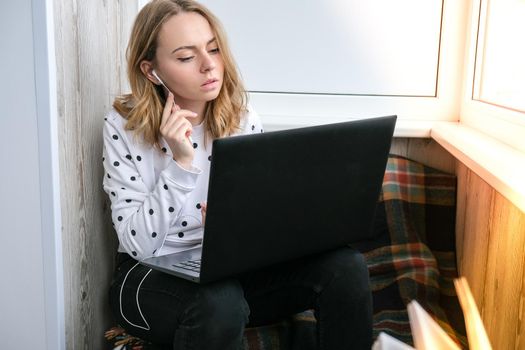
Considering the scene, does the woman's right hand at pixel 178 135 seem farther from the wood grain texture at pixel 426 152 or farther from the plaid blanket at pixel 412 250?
the wood grain texture at pixel 426 152

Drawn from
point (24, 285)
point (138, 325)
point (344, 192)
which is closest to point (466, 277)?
point (344, 192)

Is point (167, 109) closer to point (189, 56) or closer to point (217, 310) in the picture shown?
point (189, 56)

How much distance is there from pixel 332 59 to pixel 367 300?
87cm

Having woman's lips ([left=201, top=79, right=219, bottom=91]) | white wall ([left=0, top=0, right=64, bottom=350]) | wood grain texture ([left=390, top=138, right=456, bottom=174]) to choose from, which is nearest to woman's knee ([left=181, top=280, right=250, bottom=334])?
white wall ([left=0, top=0, right=64, bottom=350])

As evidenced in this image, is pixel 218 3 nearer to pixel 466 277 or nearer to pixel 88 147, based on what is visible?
pixel 88 147

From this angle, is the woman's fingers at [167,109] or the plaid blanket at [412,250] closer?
the woman's fingers at [167,109]

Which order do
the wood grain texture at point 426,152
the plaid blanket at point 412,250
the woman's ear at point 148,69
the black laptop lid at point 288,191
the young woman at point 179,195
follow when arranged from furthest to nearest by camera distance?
the wood grain texture at point 426,152 < the plaid blanket at point 412,250 < the woman's ear at point 148,69 < the young woman at point 179,195 < the black laptop lid at point 288,191

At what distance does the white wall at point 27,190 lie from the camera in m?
1.17

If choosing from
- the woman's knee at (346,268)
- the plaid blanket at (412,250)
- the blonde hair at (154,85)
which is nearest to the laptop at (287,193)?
the woman's knee at (346,268)

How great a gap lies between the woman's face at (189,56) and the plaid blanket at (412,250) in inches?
23.0

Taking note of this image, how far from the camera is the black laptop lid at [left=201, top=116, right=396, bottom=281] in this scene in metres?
0.98

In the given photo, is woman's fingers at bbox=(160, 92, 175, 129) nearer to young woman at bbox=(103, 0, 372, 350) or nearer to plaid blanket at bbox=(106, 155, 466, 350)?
young woman at bbox=(103, 0, 372, 350)

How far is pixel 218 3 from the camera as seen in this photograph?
6.36 ft

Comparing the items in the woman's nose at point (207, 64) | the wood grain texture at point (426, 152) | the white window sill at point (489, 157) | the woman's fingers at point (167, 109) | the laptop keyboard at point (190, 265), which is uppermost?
the woman's nose at point (207, 64)
